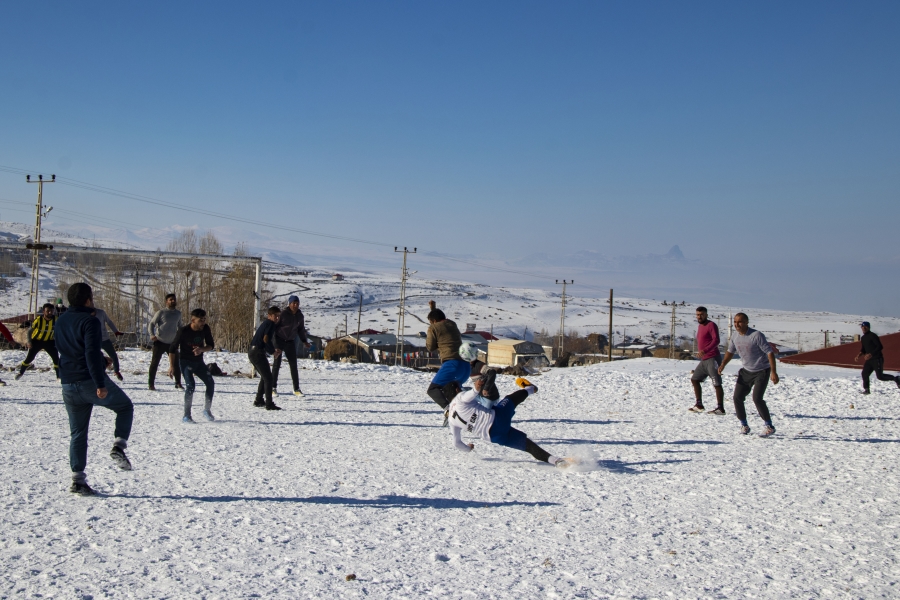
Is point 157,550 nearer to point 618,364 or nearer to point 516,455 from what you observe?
point 516,455

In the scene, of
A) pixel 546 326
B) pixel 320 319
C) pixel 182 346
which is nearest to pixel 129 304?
pixel 320 319

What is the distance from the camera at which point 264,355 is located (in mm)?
12969

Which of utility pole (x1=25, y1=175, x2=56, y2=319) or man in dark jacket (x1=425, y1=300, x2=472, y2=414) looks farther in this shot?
utility pole (x1=25, y1=175, x2=56, y2=319)

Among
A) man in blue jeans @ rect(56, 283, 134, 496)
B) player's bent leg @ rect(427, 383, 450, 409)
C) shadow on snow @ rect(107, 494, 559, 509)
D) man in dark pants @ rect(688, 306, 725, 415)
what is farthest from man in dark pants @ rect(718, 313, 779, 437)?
man in blue jeans @ rect(56, 283, 134, 496)

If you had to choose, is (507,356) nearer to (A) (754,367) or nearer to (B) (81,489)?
(A) (754,367)

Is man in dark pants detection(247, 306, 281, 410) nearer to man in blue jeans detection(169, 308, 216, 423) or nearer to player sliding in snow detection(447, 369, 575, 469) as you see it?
man in blue jeans detection(169, 308, 216, 423)

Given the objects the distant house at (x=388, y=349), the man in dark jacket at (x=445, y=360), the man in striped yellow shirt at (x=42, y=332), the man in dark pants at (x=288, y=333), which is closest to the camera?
the man in dark jacket at (x=445, y=360)

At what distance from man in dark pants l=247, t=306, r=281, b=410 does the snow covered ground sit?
→ 1.07 metres

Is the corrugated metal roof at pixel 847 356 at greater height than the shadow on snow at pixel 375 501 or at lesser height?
greater

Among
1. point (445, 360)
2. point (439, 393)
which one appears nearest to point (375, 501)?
point (439, 393)

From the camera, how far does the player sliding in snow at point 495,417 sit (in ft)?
25.6

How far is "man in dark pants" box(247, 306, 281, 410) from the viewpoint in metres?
12.8

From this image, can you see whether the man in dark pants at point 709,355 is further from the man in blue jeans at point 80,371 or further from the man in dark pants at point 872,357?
the man in blue jeans at point 80,371

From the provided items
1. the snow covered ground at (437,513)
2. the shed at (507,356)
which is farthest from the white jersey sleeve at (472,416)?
the shed at (507,356)
